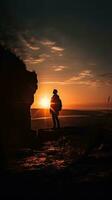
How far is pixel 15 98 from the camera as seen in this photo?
22656 millimetres

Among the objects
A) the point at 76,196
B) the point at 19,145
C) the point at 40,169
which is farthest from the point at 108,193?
the point at 19,145

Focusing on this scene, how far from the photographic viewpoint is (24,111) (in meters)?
23.9

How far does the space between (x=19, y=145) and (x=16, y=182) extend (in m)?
10.5

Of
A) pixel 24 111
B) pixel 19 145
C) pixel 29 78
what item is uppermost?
pixel 29 78

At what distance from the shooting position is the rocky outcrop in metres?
20.8

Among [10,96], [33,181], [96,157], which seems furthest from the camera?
[10,96]

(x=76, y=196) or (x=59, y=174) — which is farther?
(x=59, y=174)

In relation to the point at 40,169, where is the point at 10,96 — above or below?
above

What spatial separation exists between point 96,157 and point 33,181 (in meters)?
4.09

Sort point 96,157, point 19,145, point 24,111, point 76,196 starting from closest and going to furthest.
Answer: point 76,196 < point 96,157 < point 19,145 < point 24,111

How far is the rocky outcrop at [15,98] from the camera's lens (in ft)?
68.2

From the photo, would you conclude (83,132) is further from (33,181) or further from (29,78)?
(33,181)

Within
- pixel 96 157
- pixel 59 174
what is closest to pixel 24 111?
pixel 96 157

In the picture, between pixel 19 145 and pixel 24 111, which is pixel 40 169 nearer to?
pixel 19 145
